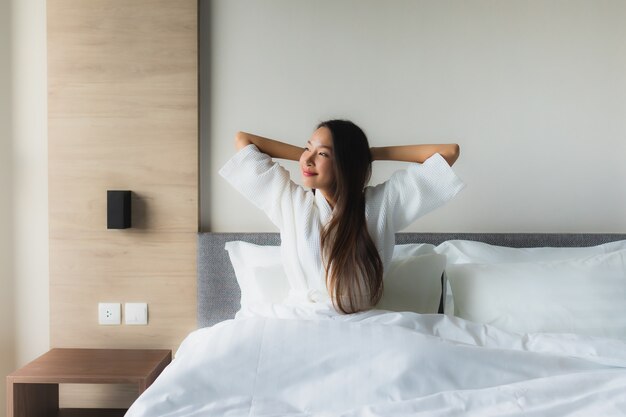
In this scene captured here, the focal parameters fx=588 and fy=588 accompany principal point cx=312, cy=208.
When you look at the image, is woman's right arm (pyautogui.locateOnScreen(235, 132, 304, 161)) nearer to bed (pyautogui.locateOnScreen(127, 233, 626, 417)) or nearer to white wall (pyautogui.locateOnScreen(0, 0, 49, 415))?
bed (pyautogui.locateOnScreen(127, 233, 626, 417))

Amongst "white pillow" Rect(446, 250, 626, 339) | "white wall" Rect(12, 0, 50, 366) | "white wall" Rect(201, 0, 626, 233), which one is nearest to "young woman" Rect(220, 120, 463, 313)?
"white pillow" Rect(446, 250, 626, 339)

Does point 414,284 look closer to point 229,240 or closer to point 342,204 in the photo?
point 342,204

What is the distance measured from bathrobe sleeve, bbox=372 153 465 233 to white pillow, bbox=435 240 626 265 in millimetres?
410

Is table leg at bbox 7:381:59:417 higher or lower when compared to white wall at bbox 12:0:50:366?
lower

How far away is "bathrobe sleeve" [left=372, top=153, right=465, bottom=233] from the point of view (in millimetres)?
1927

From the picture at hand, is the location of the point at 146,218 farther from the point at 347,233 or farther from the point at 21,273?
the point at 347,233

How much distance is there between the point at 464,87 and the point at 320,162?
0.93m

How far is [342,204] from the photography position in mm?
1879

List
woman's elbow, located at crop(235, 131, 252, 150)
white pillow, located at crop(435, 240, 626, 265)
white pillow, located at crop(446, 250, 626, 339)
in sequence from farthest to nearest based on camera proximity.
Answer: white pillow, located at crop(435, 240, 626, 265)
woman's elbow, located at crop(235, 131, 252, 150)
white pillow, located at crop(446, 250, 626, 339)

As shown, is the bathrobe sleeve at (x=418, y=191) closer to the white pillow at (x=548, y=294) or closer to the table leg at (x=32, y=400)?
the white pillow at (x=548, y=294)

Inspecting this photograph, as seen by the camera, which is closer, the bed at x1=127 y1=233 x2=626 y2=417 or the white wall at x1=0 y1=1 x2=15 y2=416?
the bed at x1=127 y1=233 x2=626 y2=417

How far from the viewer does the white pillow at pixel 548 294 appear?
1987 millimetres

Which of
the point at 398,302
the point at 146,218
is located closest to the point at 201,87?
the point at 146,218

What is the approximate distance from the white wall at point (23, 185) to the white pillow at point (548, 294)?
1.76m
